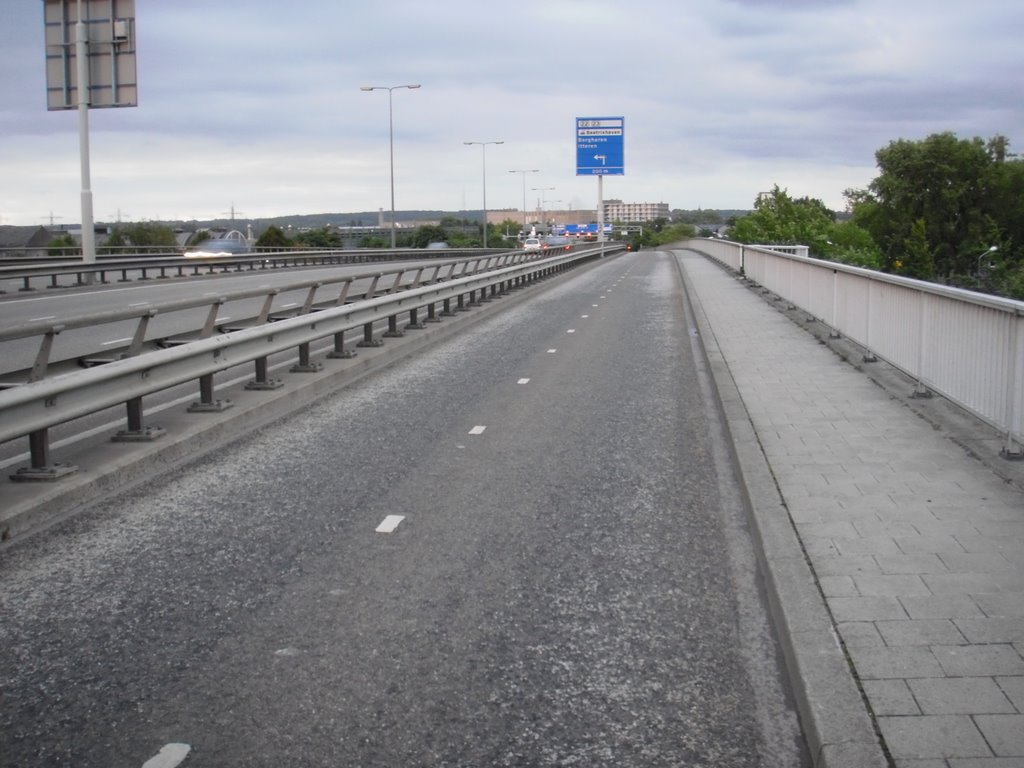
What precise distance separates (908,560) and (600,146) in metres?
60.9

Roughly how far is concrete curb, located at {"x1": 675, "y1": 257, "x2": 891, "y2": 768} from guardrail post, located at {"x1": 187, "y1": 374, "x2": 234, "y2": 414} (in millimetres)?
4840

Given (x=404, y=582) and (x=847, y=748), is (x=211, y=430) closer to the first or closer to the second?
(x=404, y=582)

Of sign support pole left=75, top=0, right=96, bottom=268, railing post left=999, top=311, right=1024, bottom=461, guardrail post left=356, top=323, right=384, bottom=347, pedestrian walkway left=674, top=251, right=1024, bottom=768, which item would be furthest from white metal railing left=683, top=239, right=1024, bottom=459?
sign support pole left=75, top=0, right=96, bottom=268

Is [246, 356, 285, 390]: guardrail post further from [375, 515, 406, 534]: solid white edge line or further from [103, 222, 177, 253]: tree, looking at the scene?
[103, 222, 177, 253]: tree

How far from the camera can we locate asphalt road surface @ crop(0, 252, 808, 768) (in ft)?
12.5

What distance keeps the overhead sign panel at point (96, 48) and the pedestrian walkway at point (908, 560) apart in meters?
26.8

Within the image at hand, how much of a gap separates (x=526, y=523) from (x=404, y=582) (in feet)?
4.13

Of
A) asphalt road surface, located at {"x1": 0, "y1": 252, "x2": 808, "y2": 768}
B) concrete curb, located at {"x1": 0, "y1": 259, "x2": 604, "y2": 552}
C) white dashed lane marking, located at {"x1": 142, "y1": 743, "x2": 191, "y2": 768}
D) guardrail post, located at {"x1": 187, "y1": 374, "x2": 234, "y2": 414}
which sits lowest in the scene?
white dashed lane marking, located at {"x1": 142, "y1": 743, "x2": 191, "y2": 768}

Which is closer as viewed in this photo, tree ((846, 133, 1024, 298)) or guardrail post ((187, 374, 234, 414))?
guardrail post ((187, 374, 234, 414))

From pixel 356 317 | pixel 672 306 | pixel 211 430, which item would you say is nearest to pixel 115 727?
pixel 211 430

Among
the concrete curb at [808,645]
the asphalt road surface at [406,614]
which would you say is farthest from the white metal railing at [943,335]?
the asphalt road surface at [406,614]

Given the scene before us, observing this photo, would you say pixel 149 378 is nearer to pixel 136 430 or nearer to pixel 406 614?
pixel 136 430

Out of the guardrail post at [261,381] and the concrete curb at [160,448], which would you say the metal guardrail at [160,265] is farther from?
the guardrail post at [261,381]

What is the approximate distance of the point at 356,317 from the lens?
14.0 m
